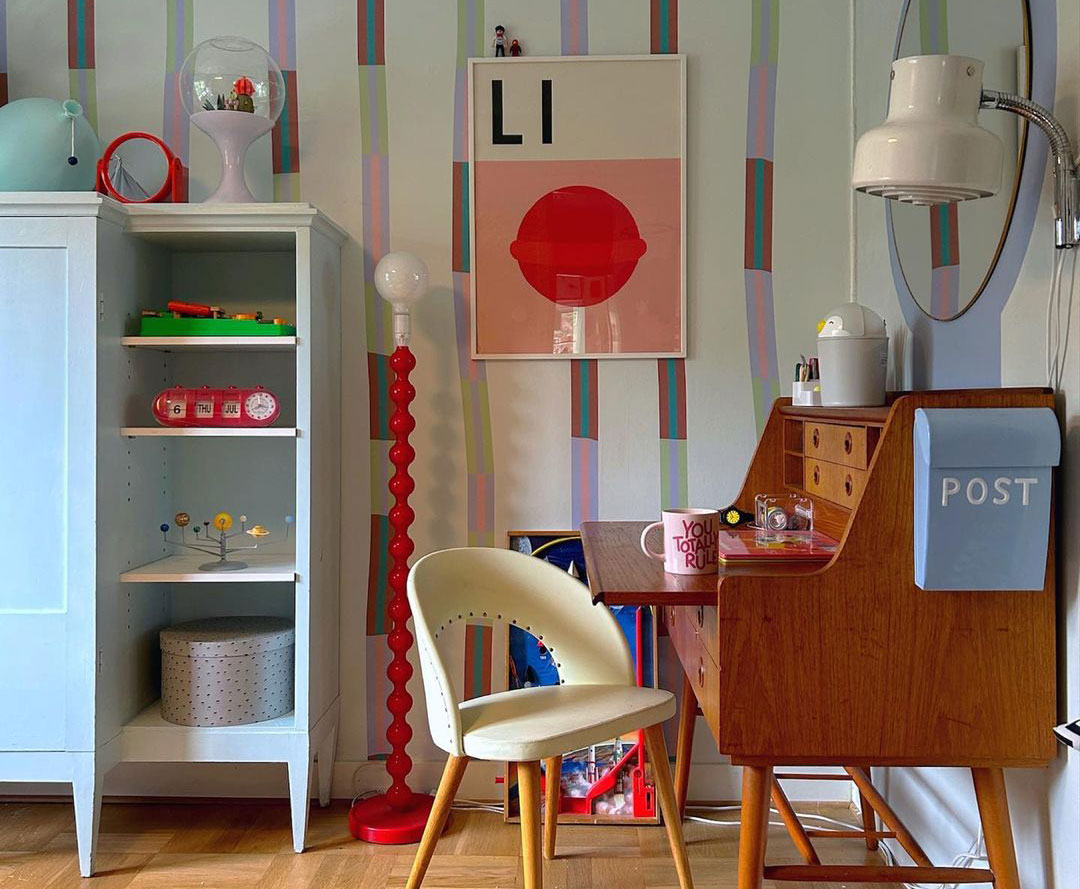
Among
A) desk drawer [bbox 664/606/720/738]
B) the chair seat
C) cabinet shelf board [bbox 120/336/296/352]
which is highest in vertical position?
cabinet shelf board [bbox 120/336/296/352]

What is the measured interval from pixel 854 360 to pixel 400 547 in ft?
3.96

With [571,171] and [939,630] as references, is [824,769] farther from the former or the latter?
[571,171]

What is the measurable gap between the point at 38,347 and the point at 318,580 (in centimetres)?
83

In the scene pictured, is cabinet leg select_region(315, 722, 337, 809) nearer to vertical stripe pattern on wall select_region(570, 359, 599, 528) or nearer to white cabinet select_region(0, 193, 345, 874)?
white cabinet select_region(0, 193, 345, 874)

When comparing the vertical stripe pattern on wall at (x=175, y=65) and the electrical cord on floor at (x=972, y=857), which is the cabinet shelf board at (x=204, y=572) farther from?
the electrical cord on floor at (x=972, y=857)

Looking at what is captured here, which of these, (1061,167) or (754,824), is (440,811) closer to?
(754,824)

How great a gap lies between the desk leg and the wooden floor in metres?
0.75

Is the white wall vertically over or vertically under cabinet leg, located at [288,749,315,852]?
over

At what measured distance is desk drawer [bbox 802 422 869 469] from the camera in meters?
1.95

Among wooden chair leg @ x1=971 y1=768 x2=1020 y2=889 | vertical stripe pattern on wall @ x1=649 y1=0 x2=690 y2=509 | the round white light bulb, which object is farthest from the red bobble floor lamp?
wooden chair leg @ x1=971 y1=768 x2=1020 y2=889

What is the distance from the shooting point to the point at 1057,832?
5.50 ft

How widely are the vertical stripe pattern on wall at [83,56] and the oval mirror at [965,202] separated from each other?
2035mm

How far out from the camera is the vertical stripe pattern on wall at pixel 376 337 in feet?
9.50

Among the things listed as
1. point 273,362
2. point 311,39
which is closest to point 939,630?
point 273,362
